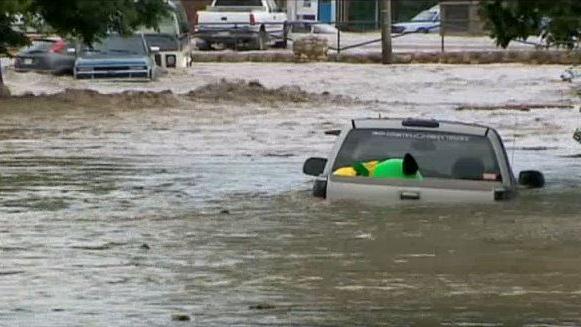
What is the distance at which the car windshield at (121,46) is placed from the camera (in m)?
43.3

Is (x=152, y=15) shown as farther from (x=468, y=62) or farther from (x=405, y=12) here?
(x=405, y=12)

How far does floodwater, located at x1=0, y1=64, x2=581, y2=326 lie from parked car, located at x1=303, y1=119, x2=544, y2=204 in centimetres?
21

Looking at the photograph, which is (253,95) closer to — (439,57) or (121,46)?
(121,46)

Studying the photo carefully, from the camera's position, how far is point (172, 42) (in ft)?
159

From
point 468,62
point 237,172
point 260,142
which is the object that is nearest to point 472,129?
point 237,172

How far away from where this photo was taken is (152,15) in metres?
34.9

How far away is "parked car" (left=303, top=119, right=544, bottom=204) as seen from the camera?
14641 millimetres

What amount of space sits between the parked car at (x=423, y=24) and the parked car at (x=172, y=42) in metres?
18.2

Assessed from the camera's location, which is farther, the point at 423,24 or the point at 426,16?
the point at 426,16

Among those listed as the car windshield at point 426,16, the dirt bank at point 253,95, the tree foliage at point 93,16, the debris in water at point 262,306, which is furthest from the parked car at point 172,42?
the debris in water at point 262,306

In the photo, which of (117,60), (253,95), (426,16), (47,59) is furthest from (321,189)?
(426,16)

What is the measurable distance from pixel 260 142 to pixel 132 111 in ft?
22.6

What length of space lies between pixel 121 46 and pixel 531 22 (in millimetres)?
29999

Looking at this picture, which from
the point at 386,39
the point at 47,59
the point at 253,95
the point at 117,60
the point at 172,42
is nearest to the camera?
the point at 253,95
